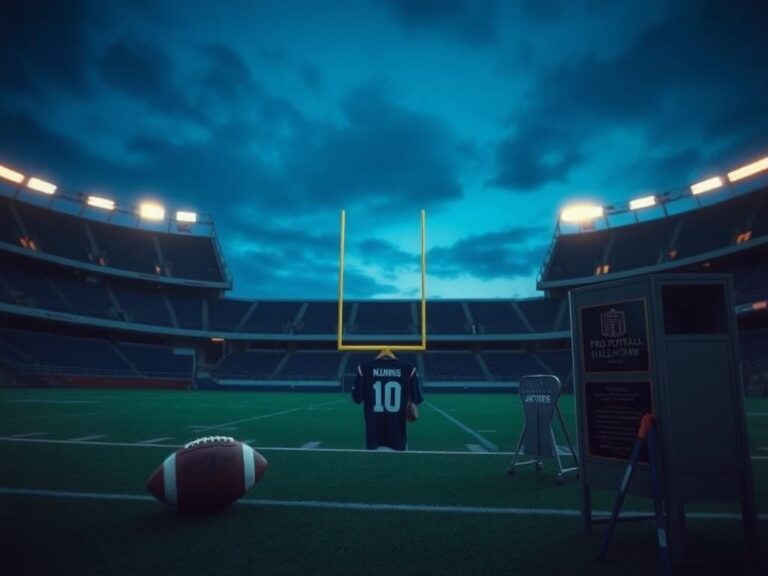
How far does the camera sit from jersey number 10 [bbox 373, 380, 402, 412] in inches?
227

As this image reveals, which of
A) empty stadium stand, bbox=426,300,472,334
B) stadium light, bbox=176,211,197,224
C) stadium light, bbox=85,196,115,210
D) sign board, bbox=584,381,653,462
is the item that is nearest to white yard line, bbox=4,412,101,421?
sign board, bbox=584,381,653,462

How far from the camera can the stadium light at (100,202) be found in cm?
3800

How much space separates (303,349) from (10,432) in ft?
114

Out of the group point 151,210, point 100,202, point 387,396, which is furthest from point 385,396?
point 151,210

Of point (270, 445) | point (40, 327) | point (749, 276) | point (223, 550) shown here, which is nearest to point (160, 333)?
point (40, 327)

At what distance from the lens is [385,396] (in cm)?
578

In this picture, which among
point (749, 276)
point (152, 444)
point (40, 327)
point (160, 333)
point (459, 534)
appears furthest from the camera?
point (160, 333)

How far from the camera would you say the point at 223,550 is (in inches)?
105

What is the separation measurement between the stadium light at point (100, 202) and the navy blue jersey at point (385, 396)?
41142 millimetres

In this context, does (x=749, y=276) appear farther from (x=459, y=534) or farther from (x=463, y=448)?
(x=459, y=534)

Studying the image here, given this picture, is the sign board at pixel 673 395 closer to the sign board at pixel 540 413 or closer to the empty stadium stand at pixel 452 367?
the sign board at pixel 540 413

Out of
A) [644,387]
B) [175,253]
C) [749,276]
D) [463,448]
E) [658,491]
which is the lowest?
[463,448]

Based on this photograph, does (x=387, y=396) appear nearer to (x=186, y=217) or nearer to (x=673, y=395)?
(x=673, y=395)

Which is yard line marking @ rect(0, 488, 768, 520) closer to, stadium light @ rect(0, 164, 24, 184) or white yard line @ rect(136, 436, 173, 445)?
white yard line @ rect(136, 436, 173, 445)
